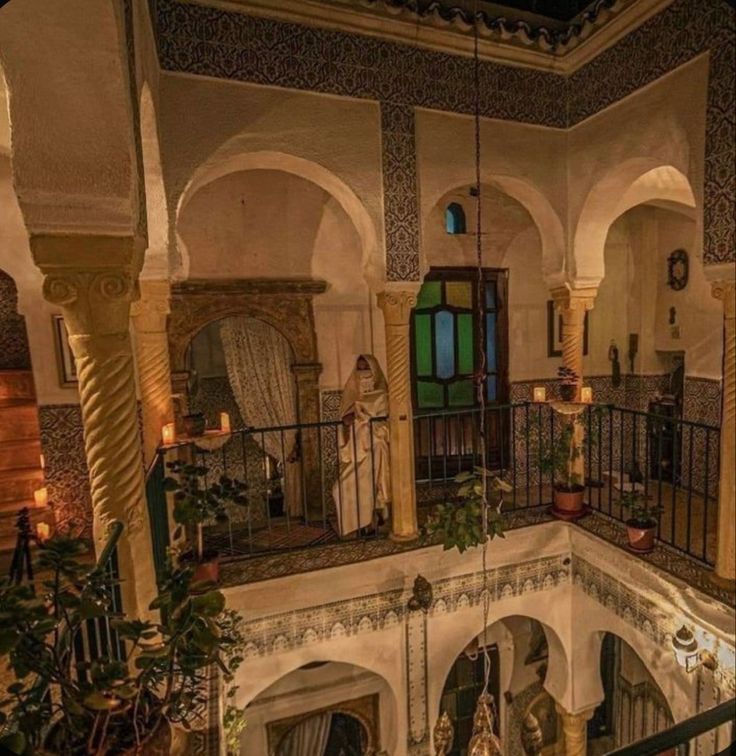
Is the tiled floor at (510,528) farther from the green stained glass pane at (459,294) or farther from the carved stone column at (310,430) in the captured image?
the green stained glass pane at (459,294)

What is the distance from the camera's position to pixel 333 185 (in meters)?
4.43

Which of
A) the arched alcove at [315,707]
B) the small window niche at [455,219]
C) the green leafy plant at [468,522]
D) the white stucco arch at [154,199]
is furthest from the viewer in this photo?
the small window niche at [455,219]

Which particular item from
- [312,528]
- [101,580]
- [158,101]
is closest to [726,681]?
[312,528]

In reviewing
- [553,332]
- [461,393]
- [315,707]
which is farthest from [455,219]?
[315,707]

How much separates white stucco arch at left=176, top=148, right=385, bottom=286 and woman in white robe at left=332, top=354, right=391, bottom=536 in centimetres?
94

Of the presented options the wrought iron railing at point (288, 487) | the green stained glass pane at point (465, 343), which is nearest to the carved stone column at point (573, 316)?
the green stained glass pane at point (465, 343)

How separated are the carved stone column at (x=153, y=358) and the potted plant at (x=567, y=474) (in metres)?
3.43

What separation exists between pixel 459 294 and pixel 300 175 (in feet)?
9.70

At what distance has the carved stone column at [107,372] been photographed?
7.34 feet

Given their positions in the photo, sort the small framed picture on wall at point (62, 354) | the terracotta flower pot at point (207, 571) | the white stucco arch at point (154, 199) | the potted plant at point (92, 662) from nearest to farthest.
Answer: the potted plant at point (92, 662) < the white stucco arch at point (154, 199) < the terracotta flower pot at point (207, 571) < the small framed picture on wall at point (62, 354)

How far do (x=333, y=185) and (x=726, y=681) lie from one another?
458 centimetres

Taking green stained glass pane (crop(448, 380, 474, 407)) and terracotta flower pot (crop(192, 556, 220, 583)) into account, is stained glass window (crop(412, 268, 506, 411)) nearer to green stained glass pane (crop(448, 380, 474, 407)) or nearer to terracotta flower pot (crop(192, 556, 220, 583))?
green stained glass pane (crop(448, 380, 474, 407))

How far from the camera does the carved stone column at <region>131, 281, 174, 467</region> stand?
4188mm

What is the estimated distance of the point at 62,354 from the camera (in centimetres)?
525
